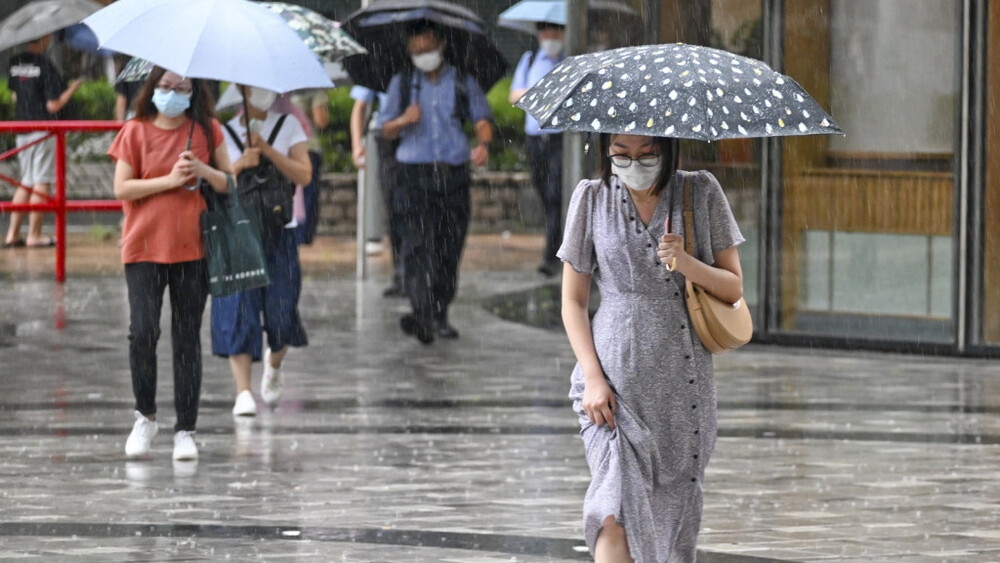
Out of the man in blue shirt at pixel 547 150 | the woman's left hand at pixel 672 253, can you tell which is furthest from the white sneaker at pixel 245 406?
the man in blue shirt at pixel 547 150

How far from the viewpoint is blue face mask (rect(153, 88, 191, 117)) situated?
8352mm

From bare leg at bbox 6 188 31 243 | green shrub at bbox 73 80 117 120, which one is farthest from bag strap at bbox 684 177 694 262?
green shrub at bbox 73 80 117 120

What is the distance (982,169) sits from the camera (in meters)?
12.0

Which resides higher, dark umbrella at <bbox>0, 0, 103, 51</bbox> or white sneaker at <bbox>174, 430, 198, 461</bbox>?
dark umbrella at <bbox>0, 0, 103, 51</bbox>

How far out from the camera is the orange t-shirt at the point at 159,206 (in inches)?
327

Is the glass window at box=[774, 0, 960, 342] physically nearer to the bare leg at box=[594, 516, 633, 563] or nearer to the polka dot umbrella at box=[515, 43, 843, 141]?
the polka dot umbrella at box=[515, 43, 843, 141]

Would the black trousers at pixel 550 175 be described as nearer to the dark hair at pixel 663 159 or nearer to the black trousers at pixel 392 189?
the black trousers at pixel 392 189

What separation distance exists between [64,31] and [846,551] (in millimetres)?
13148

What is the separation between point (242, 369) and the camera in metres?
9.84

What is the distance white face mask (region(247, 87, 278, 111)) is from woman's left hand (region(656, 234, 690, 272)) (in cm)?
517

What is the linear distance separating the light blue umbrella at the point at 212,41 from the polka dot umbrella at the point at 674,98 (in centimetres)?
337

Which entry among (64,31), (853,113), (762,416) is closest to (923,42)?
(853,113)

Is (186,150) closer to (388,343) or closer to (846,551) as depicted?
(846,551)

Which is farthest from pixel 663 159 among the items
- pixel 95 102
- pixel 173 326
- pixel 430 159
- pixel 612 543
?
pixel 95 102
